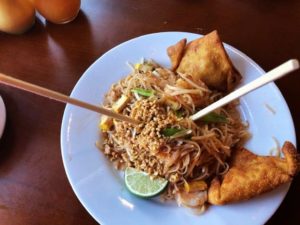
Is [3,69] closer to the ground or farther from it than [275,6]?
closer to the ground

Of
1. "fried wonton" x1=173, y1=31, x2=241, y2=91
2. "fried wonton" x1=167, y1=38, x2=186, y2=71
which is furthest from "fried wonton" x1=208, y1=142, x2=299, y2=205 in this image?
"fried wonton" x1=167, y1=38, x2=186, y2=71

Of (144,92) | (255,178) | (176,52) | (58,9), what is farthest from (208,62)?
(58,9)

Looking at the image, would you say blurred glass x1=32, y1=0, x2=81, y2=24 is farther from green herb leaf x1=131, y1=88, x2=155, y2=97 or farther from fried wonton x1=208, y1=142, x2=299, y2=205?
fried wonton x1=208, y1=142, x2=299, y2=205

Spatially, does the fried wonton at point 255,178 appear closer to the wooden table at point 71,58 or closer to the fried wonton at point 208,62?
the wooden table at point 71,58

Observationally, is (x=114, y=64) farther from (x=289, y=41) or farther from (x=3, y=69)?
(x=289, y=41)

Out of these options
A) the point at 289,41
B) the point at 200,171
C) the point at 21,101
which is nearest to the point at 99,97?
the point at 21,101

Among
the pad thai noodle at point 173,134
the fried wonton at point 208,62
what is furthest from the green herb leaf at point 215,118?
the fried wonton at point 208,62
